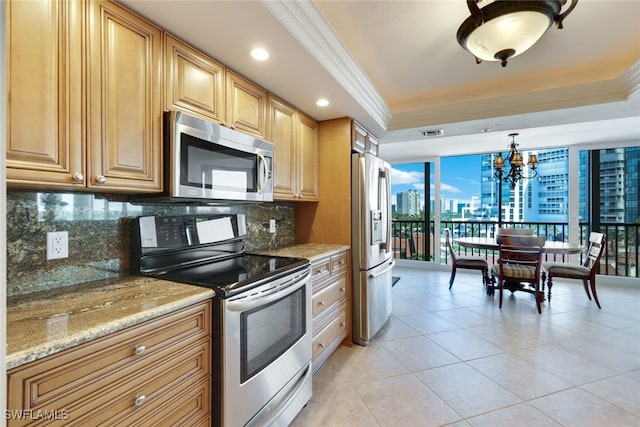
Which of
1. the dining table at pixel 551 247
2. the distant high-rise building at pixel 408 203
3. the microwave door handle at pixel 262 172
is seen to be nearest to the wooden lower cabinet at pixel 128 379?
the microwave door handle at pixel 262 172

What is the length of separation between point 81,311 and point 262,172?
1284 mm

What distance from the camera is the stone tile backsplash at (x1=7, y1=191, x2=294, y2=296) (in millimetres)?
1195

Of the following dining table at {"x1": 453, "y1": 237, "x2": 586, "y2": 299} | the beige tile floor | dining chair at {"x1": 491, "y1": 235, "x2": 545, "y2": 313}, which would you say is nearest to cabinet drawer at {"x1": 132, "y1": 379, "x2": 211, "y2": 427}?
the beige tile floor

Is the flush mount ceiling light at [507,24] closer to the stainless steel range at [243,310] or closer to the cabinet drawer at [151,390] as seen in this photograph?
the stainless steel range at [243,310]

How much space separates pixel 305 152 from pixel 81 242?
1879 millimetres

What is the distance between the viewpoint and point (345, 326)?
8.95 feet

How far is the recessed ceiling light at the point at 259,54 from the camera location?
1.74 metres

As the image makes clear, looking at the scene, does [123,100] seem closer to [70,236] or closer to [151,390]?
[70,236]

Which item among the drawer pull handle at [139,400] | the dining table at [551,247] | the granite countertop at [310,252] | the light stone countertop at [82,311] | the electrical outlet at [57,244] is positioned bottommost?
the drawer pull handle at [139,400]

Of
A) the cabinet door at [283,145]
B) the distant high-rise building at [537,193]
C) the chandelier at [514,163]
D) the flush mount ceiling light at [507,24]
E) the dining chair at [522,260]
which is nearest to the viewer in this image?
the flush mount ceiling light at [507,24]

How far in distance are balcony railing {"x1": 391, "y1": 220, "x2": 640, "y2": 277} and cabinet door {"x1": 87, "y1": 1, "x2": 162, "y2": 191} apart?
16.2 feet

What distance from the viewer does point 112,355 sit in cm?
94

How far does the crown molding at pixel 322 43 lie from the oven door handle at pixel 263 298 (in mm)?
1404

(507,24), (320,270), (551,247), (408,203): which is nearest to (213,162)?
(320,270)
